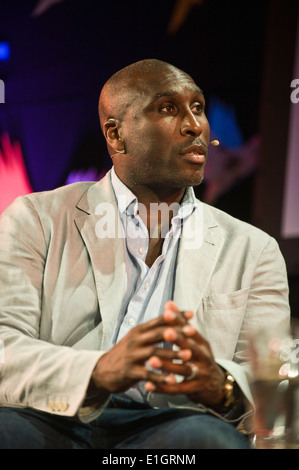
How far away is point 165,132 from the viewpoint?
6.66 ft

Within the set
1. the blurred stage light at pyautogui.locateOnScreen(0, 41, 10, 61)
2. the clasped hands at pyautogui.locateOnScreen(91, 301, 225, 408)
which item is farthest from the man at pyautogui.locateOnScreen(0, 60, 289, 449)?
the blurred stage light at pyautogui.locateOnScreen(0, 41, 10, 61)

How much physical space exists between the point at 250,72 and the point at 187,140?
96 cm

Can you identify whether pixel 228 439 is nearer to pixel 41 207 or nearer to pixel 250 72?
pixel 41 207

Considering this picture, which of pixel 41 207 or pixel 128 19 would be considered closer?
pixel 41 207

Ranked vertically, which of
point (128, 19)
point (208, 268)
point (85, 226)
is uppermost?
point (128, 19)

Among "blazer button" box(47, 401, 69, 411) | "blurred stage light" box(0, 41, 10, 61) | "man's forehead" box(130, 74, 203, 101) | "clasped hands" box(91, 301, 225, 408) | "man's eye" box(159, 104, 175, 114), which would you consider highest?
"blurred stage light" box(0, 41, 10, 61)

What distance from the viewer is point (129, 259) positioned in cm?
200

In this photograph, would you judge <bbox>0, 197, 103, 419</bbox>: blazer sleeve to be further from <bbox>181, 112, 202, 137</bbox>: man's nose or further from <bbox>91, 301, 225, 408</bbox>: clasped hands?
<bbox>181, 112, 202, 137</bbox>: man's nose

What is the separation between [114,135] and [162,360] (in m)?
1.01

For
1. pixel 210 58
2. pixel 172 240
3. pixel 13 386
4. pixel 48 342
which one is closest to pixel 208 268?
pixel 172 240

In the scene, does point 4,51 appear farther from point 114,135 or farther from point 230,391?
point 230,391

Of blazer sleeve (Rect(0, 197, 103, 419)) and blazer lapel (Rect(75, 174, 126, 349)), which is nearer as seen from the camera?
blazer sleeve (Rect(0, 197, 103, 419))

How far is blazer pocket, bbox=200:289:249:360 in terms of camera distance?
1899mm


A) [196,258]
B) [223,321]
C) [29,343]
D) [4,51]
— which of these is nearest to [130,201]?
[196,258]
